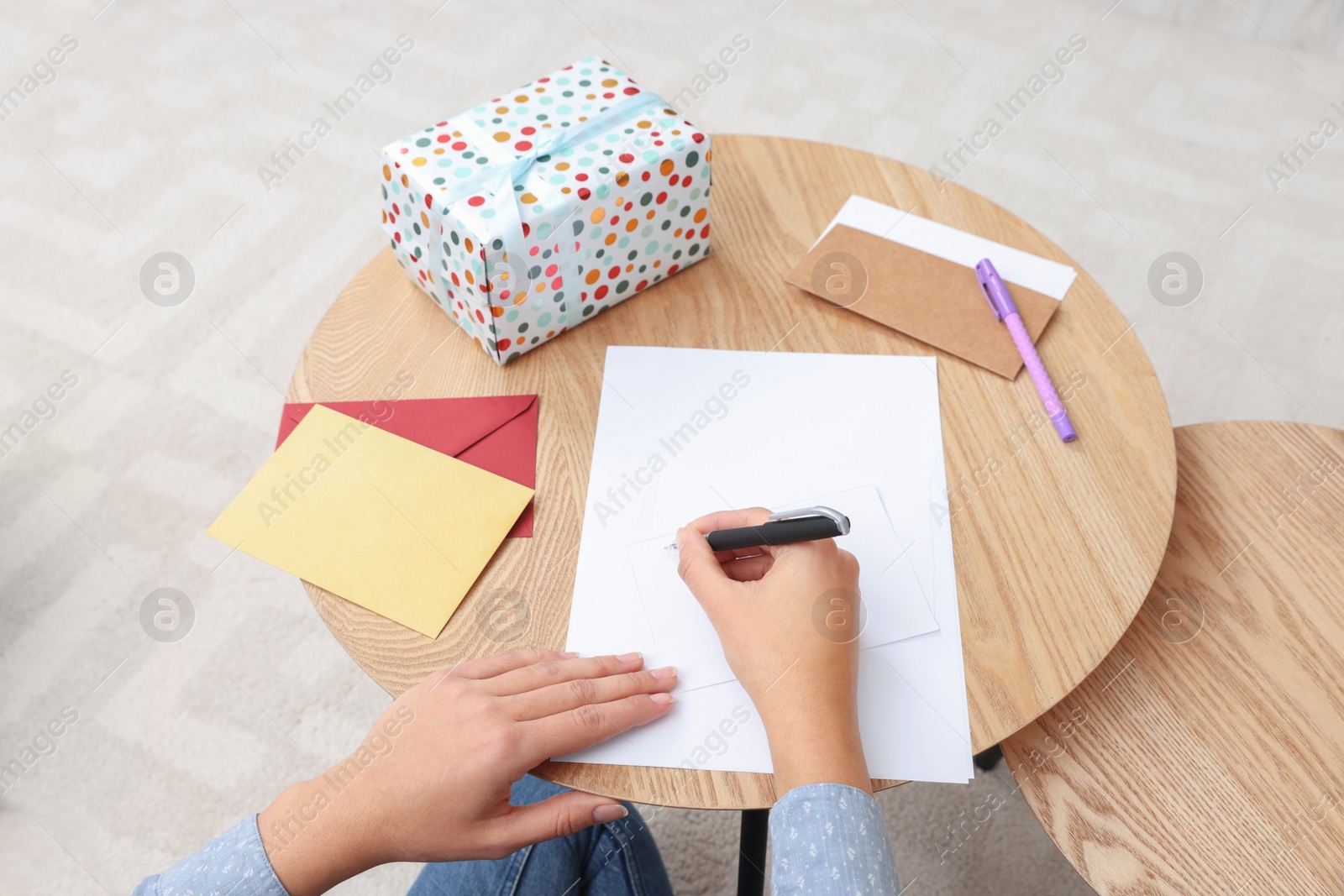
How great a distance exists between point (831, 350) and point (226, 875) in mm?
707

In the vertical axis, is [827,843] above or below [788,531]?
below

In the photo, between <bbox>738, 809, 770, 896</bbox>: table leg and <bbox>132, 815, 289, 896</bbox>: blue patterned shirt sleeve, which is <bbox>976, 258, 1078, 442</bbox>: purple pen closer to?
<bbox>738, 809, 770, 896</bbox>: table leg

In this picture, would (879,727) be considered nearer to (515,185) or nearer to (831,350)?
(831,350)

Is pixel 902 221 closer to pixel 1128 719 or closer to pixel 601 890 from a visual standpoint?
pixel 1128 719

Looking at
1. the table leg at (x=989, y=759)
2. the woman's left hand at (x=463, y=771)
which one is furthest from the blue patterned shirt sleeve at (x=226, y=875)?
the table leg at (x=989, y=759)

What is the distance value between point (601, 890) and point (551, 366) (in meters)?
0.52

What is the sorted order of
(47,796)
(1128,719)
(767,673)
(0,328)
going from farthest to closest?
(0,328), (47,796), (1128,719), (767,673)

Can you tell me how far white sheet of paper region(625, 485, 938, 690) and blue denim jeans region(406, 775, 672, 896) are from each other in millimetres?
241

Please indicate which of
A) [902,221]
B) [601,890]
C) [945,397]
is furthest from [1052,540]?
[601,890]

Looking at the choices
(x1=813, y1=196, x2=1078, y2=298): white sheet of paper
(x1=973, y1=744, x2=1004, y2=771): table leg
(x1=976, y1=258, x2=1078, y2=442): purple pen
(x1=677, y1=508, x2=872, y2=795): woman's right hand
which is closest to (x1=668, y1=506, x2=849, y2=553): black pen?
(x1=677, y1=508, x2=872, y2=795): woman's right hand

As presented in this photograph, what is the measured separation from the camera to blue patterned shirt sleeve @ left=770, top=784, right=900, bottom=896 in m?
0.65

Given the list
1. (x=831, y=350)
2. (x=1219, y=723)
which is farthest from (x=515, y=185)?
(x=1219, y=723)

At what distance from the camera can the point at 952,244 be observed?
1002 mm

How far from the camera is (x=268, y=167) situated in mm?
2145
